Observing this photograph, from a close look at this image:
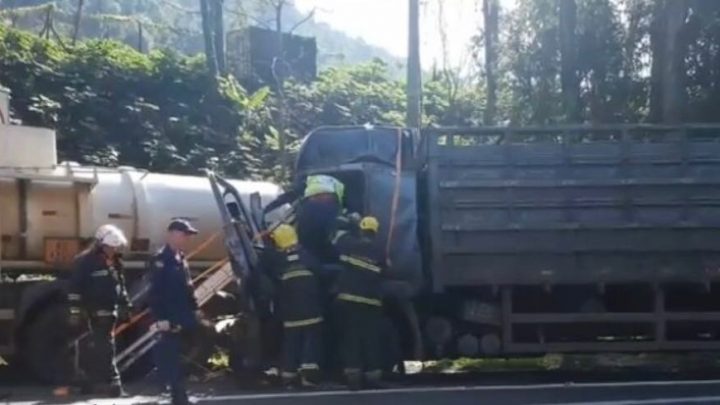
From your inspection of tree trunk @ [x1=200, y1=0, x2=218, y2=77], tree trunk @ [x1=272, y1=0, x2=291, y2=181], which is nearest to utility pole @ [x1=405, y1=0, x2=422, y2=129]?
tree trunk @ [x1=272, y1=0, x2=291, y2=181]

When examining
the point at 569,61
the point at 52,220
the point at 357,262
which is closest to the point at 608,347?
the point at 357,262

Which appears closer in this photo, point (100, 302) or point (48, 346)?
point (100, 302)

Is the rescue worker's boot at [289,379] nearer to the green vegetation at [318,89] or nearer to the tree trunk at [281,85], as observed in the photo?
the green vegetation at [318,89]

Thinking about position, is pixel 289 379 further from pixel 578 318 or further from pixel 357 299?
pixel 578 318

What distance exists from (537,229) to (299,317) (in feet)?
8.10

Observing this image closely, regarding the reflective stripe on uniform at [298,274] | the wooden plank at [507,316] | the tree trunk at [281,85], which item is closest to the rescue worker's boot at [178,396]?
the reflective stripe on uniform at [298,274]

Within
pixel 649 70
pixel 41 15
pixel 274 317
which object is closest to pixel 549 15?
pixel 649 70

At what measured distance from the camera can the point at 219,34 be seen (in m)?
30.0

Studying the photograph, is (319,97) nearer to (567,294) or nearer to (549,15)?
(549,15)

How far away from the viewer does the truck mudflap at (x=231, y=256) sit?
11227mm

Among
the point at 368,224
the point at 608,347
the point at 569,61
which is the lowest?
the point at 608,347

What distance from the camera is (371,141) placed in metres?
12.0

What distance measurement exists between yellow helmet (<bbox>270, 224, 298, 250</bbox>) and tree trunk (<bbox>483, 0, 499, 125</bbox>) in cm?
1406

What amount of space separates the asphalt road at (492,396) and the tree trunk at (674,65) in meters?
8.36
